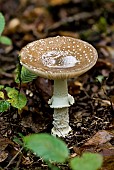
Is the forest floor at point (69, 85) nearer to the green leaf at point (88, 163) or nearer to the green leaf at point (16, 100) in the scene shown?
the green leaf at point (16, 100)

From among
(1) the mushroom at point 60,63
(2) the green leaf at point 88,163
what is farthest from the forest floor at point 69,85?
(2) the green leaf at point 88,163

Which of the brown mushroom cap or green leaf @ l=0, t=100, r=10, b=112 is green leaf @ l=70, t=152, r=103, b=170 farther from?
green leaf @ l=0, t=100, r=10, b=112

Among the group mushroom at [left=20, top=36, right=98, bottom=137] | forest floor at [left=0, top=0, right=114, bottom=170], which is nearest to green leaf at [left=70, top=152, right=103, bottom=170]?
forest floor at [left=0, top=0, right=114, bottom=170]

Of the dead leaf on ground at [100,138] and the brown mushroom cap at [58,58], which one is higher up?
the brown mushroom cap at [58,58]

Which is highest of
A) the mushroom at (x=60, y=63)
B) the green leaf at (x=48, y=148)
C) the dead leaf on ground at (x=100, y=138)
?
the mushroom at (x=60, y=63)

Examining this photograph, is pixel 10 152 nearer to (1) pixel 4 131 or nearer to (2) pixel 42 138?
(1) pixel 4 131

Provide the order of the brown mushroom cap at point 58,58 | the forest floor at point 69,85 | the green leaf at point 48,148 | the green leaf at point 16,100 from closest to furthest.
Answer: the green leaf at point 48,148
the brown mushroom cap at point 58,58
the forest floor at point 69,85
the green leaf at point 16,100

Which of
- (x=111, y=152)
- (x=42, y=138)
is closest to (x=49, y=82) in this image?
(x=111, y=152)
